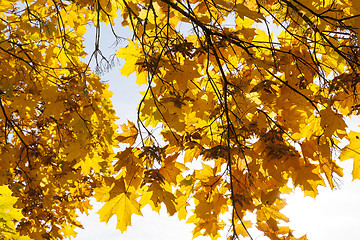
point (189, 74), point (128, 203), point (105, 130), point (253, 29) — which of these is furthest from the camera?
point (105, 130)

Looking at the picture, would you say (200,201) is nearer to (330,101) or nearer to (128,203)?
(128,203)

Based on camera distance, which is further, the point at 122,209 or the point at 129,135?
the point at 129,135

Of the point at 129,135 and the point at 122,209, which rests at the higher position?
the point at 129,135

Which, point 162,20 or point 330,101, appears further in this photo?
point 162,20

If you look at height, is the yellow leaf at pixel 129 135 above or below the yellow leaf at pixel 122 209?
above

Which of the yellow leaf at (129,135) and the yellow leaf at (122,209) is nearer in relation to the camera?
the yellow leaf at (122,209)

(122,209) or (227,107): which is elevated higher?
(227,107)

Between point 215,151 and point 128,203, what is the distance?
0.74 meters

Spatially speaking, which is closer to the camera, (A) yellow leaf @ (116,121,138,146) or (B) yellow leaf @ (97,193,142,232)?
(B) yellow leaf @ (97,193,142,232)

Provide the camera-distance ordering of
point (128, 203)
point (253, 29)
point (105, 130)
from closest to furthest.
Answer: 1. point (128, 203)
2. point (253, 29)
3. point (105, 130)

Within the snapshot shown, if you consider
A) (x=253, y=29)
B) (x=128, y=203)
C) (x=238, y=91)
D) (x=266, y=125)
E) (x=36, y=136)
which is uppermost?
(x=36, y=136)

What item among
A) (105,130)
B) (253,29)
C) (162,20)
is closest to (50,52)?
(105,130)

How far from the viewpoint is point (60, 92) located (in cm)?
332

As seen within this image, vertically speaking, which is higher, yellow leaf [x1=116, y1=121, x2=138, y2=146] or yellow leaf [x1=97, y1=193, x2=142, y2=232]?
yellow leaf [x1=116, y1=121, x2=138, y2=146]
